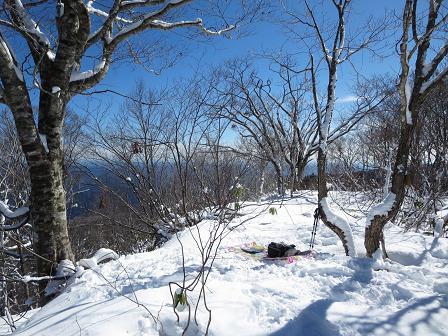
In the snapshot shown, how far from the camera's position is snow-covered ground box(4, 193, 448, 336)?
2090mm

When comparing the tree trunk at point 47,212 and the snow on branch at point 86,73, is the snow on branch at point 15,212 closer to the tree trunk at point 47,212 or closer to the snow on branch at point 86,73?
the tree trunk at point 47,212

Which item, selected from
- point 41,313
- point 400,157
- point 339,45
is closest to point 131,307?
point 41,313

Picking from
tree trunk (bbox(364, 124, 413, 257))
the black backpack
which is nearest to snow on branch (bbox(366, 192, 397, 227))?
tree trunk (bbox(364, 124, 413, 257))

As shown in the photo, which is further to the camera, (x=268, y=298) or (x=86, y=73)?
(x=86, y=73)

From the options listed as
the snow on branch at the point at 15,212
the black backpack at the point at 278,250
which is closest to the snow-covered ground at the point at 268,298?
the black backpack at the point at 278,250

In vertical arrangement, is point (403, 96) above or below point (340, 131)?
below

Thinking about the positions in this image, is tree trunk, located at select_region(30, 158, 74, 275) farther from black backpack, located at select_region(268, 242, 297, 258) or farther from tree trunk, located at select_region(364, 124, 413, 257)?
tree trunk, located at select_region(364, 124, 413, 257)

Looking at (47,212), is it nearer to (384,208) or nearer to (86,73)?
(86,73)

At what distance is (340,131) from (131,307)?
47.8ft

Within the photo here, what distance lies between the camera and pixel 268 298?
8.33 ft

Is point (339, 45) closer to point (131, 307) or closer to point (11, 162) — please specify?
point (131, 307)

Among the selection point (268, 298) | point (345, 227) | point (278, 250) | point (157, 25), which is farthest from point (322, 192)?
point (157, 25)

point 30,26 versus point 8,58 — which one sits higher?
point 30,26

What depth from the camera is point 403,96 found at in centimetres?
371
